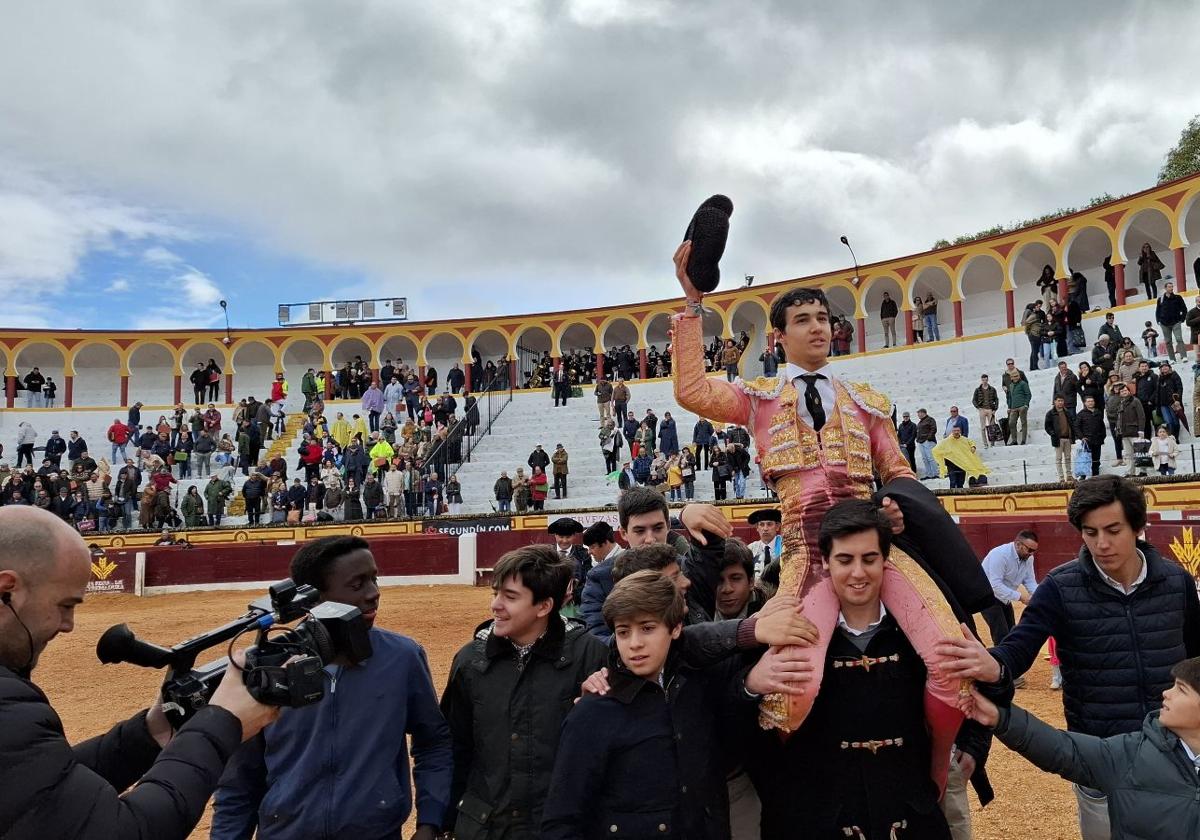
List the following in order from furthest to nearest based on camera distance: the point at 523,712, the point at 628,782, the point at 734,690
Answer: the point at 523,712 < the point at 734,690 < the point at 628,782

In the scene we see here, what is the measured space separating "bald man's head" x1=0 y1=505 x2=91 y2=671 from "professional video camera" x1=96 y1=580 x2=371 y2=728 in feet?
0.32

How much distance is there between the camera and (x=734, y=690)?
210 centimetres

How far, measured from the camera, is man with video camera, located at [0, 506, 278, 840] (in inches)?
48.1

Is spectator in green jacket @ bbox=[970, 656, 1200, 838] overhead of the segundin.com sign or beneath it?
overhead

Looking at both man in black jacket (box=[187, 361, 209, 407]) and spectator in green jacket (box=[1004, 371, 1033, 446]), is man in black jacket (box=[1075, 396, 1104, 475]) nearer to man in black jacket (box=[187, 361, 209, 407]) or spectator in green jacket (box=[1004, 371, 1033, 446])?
spectator in green jacket (box=[1004, 371, 1033, 446])

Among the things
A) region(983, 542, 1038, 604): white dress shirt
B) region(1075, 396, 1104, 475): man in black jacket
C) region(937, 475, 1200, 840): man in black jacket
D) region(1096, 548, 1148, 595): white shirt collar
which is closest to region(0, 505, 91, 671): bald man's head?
region(937, 475, 1200, 840): man in black jacket

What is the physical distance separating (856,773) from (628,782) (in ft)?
1.80

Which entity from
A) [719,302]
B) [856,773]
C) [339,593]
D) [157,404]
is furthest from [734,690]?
[157,404]

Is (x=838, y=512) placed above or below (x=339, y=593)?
above

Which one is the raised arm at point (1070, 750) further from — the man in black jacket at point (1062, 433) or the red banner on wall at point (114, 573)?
the red banner on wall at point (114, 573)

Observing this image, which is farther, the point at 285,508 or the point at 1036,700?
the point at 285,508

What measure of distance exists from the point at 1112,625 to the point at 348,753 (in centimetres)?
218

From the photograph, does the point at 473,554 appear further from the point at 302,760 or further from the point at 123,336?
the point at 123,336

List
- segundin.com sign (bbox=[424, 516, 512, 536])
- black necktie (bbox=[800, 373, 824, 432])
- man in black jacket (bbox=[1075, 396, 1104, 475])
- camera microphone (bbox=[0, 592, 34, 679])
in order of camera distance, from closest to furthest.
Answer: camera microphone (bbox=[0, 592, 34, 679]) < black necktie (bbox=[800, 373, 824, 432]) < man in black jacket (bbox=[1075, 396, 1104, 475]) < segundin.com sign (bbox=[424, 516, 512, 536])
